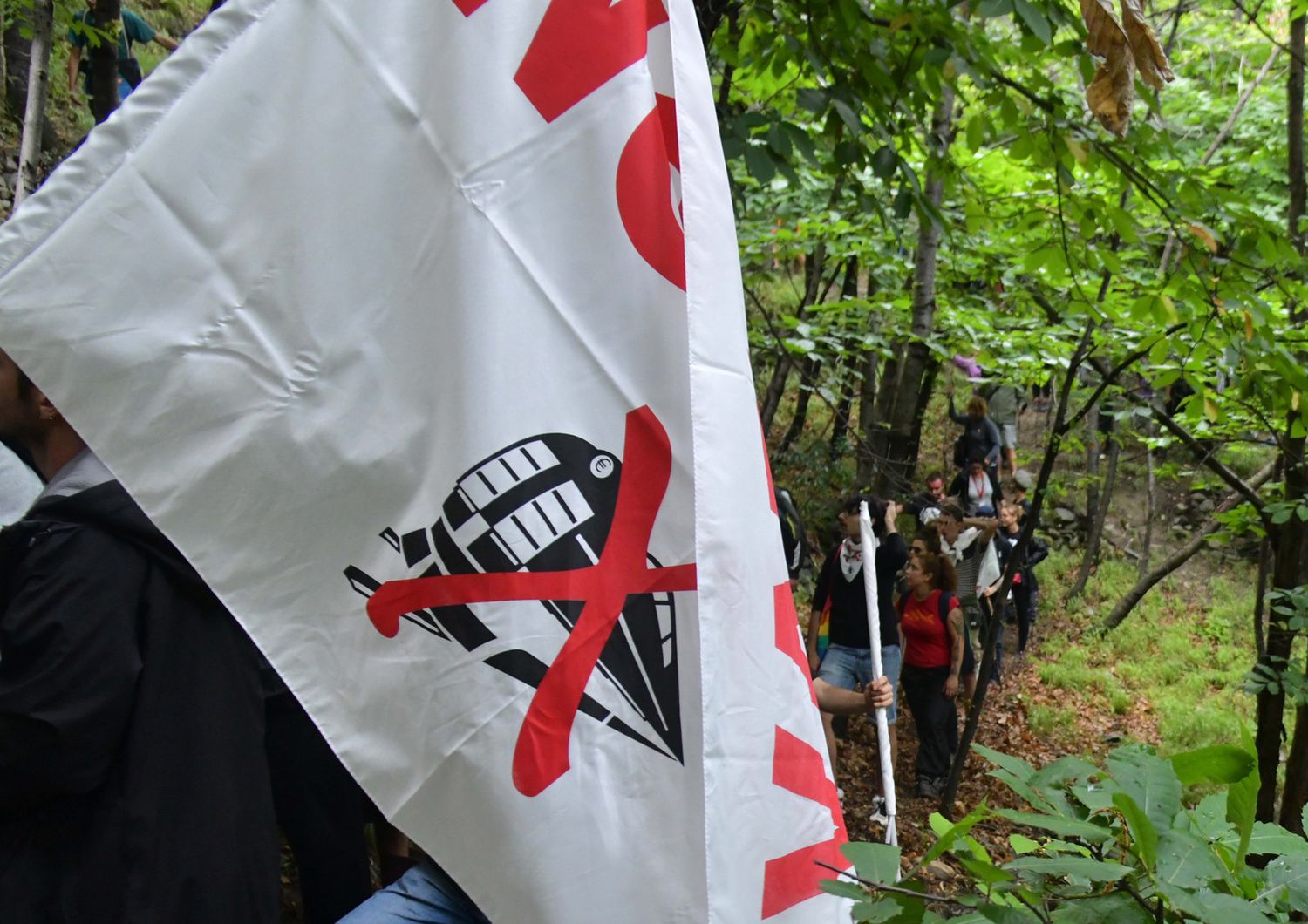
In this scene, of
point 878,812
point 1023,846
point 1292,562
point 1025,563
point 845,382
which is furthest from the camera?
point 845,382

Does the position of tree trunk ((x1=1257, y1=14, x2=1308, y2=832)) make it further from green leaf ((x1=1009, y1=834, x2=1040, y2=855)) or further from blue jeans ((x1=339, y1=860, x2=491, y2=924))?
blue jeans ((x1=339, y1=860, x2=491, y2=924))

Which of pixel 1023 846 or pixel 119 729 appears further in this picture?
pixel 119 729

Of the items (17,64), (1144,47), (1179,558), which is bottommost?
(1179,558)

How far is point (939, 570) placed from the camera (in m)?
7.30

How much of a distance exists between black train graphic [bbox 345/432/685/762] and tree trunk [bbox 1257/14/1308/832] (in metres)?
4.48

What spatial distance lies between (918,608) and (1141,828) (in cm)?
638

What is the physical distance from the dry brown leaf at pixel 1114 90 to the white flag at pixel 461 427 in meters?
1.55

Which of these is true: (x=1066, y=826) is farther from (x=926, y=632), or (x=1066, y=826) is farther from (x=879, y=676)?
(x=926, y=632)

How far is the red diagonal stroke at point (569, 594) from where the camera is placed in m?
1.62

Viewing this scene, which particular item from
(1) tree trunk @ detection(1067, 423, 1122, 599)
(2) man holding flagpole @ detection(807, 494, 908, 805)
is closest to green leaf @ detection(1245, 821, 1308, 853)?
(2) man holding flagpole @ detection(807, 494, 908, 805)

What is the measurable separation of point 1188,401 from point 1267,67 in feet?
14.9

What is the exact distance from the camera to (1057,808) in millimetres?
1479

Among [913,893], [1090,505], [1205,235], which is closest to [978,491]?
[1090,505]

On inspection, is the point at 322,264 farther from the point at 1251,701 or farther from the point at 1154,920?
the point at 1251,701
